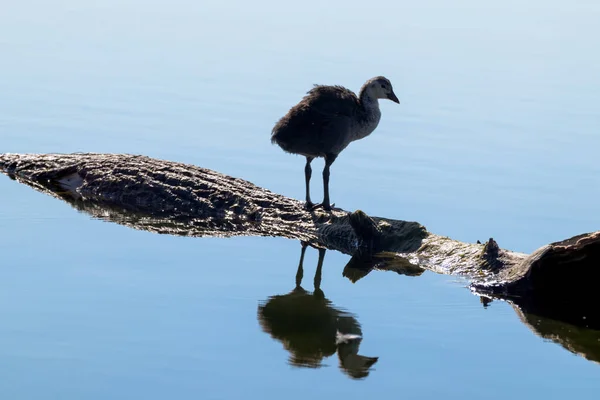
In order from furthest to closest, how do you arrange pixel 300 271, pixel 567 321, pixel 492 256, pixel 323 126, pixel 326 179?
pixel 326 179 → pixel 323 126 → pixel 300 271 → pixel 492 256 → pixel 567 321

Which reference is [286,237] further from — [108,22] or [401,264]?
[108,22]

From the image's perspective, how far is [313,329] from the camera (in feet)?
32.6

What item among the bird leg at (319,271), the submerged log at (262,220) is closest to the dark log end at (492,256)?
the submerged log at (262,220)

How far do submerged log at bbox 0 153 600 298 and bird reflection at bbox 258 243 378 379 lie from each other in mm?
1292

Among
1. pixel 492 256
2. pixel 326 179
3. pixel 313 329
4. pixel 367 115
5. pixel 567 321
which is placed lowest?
pixel 313 329

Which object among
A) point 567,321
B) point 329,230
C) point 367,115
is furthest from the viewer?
point 367,115

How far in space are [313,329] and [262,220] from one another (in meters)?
3.15

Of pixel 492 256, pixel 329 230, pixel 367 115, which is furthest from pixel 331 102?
pixel 492 256

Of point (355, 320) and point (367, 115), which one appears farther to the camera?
point (367, 115)

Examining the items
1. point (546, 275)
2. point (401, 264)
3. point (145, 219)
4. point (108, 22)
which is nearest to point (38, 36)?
point (108, 22)

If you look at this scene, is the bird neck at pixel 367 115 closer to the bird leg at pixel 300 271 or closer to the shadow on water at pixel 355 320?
the bird leg at pixel 300 271

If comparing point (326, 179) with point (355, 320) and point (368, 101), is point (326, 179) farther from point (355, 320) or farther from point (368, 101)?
point (355, 320)

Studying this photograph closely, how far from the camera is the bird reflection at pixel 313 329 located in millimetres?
9125

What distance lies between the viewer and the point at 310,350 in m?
9.38
